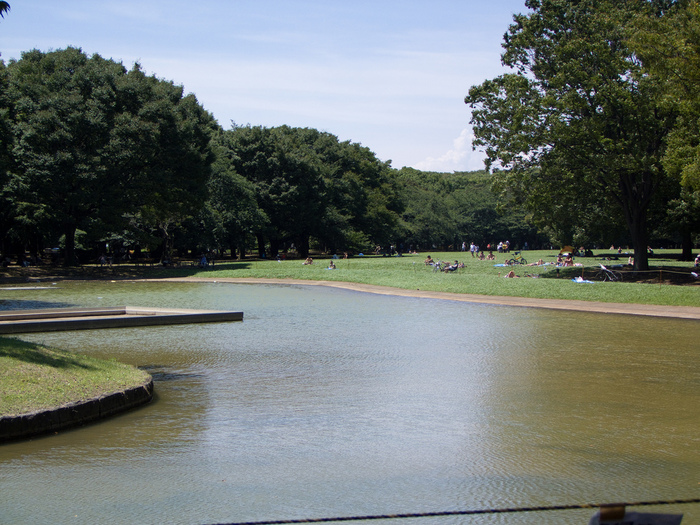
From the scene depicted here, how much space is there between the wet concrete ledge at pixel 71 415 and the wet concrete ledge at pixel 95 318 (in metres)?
7.96

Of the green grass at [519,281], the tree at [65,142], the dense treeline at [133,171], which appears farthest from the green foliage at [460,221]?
the tree at [65,142]

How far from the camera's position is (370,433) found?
7.62 meters

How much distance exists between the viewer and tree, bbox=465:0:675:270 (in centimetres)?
2997

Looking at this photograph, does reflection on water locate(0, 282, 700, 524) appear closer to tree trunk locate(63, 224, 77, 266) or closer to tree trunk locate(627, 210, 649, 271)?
tree trunk locate(627, 210, 649, 271)

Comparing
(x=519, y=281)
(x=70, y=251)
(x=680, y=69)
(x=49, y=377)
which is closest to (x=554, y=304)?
(x=519, y=281)

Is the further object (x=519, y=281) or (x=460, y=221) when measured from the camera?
(x=460, y=221)

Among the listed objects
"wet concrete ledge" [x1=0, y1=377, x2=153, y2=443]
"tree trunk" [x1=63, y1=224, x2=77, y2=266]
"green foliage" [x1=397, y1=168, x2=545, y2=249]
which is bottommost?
"wet concrete ledge" [x1=0, y1=377, x2=153, y2=443]

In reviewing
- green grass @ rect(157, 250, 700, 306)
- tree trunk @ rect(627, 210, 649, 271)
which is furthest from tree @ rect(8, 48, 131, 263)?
tree trunk @ rect(627, 210, 649, 271)

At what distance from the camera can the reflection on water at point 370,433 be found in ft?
18.1

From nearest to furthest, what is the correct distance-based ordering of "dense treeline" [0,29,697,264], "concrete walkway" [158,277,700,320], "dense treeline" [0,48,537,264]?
"concrete walkway" [158,277,700,320]
"dense treeline" [0,29,697,264]
"dense treeline" [0,48,537,264]

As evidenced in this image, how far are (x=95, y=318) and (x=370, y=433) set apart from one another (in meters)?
11.9

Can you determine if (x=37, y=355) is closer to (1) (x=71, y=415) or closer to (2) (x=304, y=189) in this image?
(1) (x=71, y=415)

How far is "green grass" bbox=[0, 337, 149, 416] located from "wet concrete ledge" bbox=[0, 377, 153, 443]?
0.30ft

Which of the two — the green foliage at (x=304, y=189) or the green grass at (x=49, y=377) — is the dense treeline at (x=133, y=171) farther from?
the green grass at (x=49, y=377)
